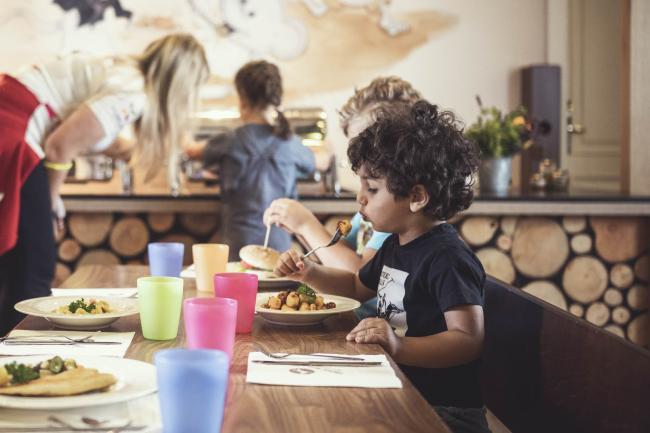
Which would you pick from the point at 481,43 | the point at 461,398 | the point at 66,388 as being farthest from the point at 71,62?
the point at 481,43

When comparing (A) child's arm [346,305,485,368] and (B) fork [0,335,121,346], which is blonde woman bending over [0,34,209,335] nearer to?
(B) fork [0,335,121,346]

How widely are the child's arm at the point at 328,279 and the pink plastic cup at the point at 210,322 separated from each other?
551 mm

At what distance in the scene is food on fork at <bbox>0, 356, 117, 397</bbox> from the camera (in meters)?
0.93

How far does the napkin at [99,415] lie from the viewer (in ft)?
2.94

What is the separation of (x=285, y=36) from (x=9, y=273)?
3.05 m

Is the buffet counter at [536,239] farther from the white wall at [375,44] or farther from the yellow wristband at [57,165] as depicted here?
the white wall at [375,44]

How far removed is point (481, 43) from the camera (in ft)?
17.8

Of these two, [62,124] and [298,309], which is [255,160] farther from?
[298,309]

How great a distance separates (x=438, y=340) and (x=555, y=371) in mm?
185

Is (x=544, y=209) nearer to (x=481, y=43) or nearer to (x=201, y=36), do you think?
(x=481, y=43)

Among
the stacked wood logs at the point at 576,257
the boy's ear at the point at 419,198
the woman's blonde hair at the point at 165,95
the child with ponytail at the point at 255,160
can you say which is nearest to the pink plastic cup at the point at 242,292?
the boy's ear at the point at 419,198

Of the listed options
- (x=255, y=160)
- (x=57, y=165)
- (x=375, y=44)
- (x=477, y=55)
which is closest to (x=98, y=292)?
(x=57, y=165)

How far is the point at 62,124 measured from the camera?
2773mm

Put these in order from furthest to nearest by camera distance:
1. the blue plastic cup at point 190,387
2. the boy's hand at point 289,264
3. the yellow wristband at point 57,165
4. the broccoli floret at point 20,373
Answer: the yellow wristband at point 57,165
the boy's hand at point 289,264
the broccoli floret at point 20,373
the blue plastic cup at point 190,387
